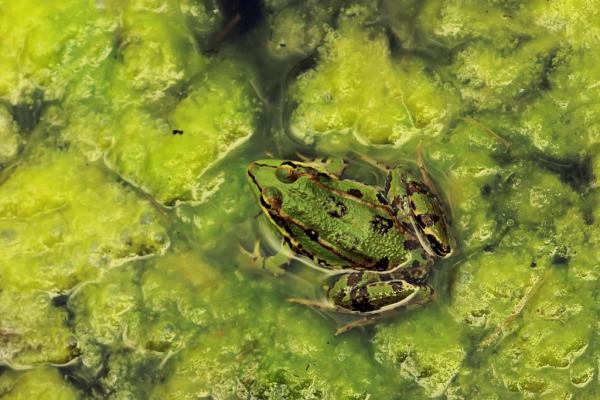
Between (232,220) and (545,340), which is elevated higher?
(232,220)

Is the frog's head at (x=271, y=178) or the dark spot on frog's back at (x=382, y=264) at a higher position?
the frog's head at (x=271, y=178)

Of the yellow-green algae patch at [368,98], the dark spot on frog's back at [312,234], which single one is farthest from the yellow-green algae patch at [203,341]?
the yellow-green algae patch at [368,98]

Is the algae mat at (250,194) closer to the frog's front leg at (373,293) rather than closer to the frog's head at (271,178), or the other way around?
the frog's front leg at (373,293)

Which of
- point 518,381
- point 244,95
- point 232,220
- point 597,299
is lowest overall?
point 518,381

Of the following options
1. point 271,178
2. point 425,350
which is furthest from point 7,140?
point 425,350

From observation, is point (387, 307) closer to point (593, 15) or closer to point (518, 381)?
point (518, 381)

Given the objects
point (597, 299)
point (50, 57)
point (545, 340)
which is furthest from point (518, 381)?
point (50, 57)

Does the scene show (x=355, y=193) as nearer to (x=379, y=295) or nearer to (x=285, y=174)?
(x=285, y=174)
